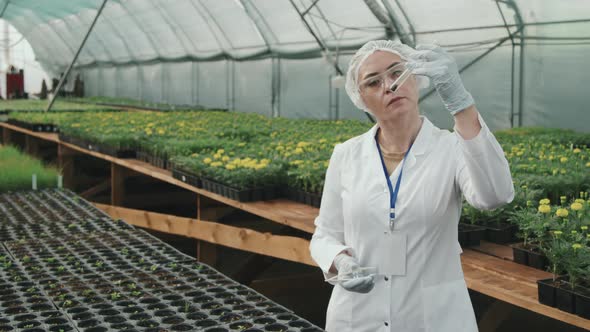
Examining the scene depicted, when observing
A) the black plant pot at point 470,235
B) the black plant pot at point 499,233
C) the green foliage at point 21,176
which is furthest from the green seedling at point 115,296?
the green foliage at point 21,176

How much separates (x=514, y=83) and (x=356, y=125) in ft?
7.41

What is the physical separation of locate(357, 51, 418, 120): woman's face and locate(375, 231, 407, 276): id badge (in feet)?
1.06

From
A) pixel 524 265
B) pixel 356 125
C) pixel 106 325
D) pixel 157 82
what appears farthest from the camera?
pixel 157 82

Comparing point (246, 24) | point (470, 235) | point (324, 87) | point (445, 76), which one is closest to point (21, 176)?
point (470, 235)

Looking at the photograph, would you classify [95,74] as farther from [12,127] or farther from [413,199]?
[413,199]

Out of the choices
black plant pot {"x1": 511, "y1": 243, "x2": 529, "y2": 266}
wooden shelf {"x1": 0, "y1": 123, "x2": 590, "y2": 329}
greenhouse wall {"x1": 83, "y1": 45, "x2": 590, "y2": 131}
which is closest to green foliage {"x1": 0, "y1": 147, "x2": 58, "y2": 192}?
wooden shelf {"x1": 0, "y1": 123, "x2": 590, "y2": 329}

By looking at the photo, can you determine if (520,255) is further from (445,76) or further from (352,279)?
(445,76)

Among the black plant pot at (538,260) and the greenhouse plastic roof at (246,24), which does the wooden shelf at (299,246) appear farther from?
the greenhouse plastic roof at (246,24)

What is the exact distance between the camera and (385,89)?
6.01ft

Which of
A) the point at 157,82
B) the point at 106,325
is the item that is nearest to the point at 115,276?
the point at 106,325

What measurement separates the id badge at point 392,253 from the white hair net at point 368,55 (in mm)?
386

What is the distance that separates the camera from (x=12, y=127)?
38.2 ft

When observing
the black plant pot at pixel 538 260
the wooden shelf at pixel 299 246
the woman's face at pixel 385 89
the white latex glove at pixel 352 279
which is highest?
the woman's face at pixel 385 89

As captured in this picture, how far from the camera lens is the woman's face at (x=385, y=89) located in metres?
1.83
